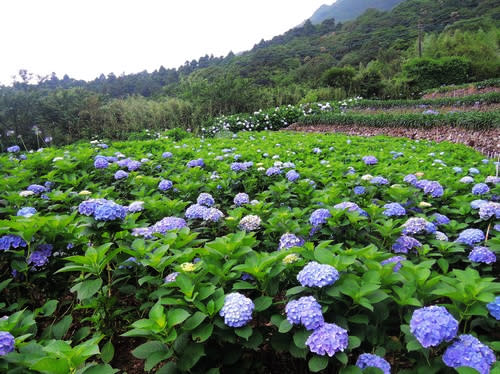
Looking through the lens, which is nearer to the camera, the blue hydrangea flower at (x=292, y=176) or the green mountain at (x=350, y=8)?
the blue hydrangea flower at (x=292, y=176)

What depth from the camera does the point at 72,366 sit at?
3.02ft

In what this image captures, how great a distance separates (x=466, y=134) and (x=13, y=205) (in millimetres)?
8790

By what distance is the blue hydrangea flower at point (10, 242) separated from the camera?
1482 millimetres

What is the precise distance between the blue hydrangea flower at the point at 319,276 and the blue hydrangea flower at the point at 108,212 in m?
0.83

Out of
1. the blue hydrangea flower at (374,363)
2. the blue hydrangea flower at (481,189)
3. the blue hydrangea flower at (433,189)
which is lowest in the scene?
the blue hydrangea flower at (481,189)

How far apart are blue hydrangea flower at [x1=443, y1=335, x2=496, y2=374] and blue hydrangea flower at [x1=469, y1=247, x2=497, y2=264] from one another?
0.76 meters

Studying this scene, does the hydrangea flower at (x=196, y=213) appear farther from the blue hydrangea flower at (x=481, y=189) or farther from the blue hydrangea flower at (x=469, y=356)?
the blue hydrangea flower at (x=481, y=189)

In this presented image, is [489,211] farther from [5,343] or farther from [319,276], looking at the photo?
[5,343]

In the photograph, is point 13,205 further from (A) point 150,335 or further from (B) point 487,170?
(B) point 487,170

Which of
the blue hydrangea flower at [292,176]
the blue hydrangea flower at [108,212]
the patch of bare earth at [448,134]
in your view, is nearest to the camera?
the blue hydrangea flower at [108,212]

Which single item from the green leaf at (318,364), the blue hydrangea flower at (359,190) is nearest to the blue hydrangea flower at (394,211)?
the blue hydrangea flower at (359,190)

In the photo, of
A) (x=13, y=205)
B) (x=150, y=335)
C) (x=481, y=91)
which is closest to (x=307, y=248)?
(x=150, y=335)

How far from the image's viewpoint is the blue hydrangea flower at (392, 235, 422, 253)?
5.82 feet

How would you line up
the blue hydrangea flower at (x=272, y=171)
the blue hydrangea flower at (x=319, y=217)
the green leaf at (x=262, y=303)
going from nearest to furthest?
the green leaf at (x=262, y=303), the blue hydrangea flower at (x=319, y=217), the blue hydrangea flower at (x=272, y=171)
